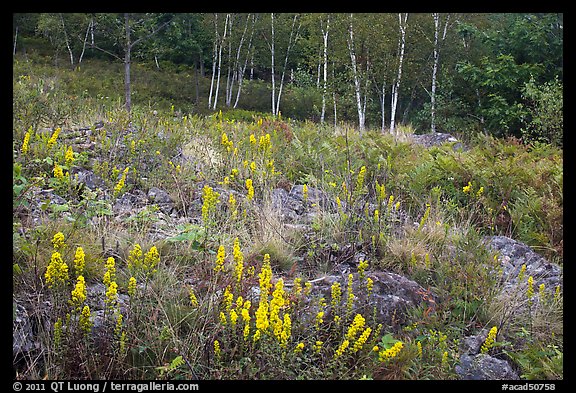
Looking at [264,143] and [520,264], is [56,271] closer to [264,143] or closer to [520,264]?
[264,143]

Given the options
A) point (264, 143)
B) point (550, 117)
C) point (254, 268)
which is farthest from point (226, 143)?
→ point (550, 117)

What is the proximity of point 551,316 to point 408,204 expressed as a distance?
203 cm

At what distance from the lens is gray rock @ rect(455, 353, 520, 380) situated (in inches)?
97.0

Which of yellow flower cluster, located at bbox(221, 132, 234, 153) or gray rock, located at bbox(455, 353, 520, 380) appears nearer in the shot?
gray rock, located at bbox(455, 353, 520, 380)

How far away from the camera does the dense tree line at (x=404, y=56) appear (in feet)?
47.2

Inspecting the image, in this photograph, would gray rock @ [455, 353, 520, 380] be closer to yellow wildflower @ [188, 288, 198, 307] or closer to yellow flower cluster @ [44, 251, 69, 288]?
yellow wildflower @ [188, 288, 198, 307]

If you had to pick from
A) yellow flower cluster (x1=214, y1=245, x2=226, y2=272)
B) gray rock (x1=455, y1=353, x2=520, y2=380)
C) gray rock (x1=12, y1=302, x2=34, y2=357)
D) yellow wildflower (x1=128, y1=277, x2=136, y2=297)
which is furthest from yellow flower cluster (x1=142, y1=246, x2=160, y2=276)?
gray rock (x1=455, y1=353, x2=520, y2=380)

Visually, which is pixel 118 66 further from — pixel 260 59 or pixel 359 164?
pixel 359 164

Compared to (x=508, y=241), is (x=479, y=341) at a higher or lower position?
lower

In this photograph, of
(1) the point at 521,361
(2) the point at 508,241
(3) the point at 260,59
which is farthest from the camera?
(3) the point at 260,59

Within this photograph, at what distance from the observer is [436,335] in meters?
2.70

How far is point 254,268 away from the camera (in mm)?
2934

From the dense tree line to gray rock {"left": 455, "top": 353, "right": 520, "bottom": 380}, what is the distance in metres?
8.34
